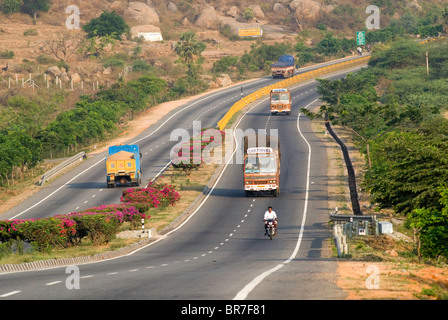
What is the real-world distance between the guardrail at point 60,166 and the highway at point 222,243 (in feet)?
3.76

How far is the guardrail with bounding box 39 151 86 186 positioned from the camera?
6334 cm

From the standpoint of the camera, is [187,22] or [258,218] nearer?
[258,218]

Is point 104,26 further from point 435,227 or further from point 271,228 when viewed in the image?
point 435,227

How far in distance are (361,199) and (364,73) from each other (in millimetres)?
73445

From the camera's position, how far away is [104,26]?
149 meters

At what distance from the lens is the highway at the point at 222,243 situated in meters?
17.0

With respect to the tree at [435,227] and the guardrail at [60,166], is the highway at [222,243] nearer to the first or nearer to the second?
the guardrail at [60,166]

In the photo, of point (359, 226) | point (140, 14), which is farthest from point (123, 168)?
point (140, 14)

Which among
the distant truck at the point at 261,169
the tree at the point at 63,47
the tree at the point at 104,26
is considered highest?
the tree at the point at 104,26

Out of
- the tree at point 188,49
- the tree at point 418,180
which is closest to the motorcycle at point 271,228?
the tree at point 418,180

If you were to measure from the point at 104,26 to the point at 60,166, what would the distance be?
8630 centimetres
